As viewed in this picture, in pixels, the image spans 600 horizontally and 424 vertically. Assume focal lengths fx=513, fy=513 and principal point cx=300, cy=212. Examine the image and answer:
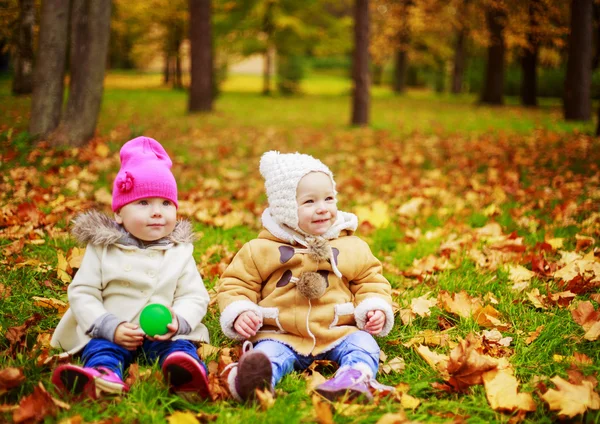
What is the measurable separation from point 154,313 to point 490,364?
147 centimetres

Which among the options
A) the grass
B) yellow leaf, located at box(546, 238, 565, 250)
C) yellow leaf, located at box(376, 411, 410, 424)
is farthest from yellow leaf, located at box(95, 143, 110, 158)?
yellow leaf, located at box(376, 411, 410, 424)

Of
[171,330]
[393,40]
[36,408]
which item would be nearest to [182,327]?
[171,330]

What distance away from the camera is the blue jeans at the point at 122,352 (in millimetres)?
2191

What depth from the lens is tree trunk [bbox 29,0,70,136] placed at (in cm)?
668

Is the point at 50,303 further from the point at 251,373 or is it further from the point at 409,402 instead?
the point at 409,402

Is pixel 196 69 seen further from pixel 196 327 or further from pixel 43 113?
pixel 196 327

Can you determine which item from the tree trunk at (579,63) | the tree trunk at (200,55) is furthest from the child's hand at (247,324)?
the tree trunk at (200,55)

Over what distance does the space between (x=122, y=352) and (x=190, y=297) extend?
0.38m

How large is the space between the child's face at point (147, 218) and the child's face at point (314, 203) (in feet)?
2.07

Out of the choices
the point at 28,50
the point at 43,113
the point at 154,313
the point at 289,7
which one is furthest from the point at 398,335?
the point at 289,7

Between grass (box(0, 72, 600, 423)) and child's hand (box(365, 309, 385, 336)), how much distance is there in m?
0.22

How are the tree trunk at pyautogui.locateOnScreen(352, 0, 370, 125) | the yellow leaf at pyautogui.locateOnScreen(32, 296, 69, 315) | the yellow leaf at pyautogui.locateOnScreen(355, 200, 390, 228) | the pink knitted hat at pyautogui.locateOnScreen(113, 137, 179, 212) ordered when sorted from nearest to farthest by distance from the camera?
the pink knitted hat at pyautogui.locateOnScreen(113, 137, 179, 212)
the yellow leaf at pyautogui.locateOnScreen(32, 296, 69, 315)
the yellow leaf at pyautogui.locateOnScreen(355, 200, 390, 228)
the tree trunk at pyautogui.locateOnScreen(352, 0, 370, 125)

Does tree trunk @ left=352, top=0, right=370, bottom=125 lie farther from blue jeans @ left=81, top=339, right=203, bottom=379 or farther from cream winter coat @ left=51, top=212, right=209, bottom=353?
blue jeans @ left=81, top=339, right=203, bottom=379

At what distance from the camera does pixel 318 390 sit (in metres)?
2.13
